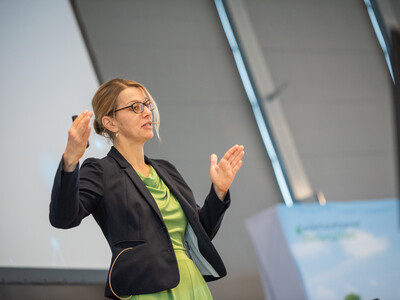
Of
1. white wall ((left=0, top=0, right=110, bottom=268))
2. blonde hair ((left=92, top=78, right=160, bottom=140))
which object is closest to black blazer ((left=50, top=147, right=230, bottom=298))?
blonde hair ((left=92, top=78, right=160, bottom=140))

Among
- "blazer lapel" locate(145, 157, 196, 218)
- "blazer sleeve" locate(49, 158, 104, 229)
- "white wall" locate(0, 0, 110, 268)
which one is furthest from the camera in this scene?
"white wall" locate(0, 0, 110, 268)

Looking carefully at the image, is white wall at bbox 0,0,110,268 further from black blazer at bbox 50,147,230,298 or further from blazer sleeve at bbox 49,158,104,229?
blazer sleeve at bbox 49,158,104,229

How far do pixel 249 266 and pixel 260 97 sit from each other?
5.17ft

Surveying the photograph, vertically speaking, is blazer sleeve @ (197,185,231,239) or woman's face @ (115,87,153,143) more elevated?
woman's face @ (115,87,153,143)

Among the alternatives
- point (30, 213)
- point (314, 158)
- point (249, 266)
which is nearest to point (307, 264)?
point (249, 266)

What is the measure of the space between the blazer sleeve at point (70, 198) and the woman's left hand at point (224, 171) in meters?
0.33

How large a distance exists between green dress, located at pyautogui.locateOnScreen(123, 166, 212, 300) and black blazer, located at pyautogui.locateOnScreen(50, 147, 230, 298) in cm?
2

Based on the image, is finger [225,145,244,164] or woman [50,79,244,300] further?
finger [225,145,244,164]

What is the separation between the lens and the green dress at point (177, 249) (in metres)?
1.25

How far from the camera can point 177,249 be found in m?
1.33

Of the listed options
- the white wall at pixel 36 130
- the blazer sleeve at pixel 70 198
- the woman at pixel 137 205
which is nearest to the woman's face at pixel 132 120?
the woman at pixel 137 205

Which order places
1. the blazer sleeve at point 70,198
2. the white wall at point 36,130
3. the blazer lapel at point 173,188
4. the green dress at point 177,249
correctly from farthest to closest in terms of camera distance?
the white wall at point 36,130
the blazer lapel at point 173,188
the green dress at point 177,249
the blazer sleeve at point 70,198

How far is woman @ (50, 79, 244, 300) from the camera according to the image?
115 centimetres

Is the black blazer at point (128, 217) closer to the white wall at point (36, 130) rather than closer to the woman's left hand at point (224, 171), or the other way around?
the woman's left hand at point (224, 171)
